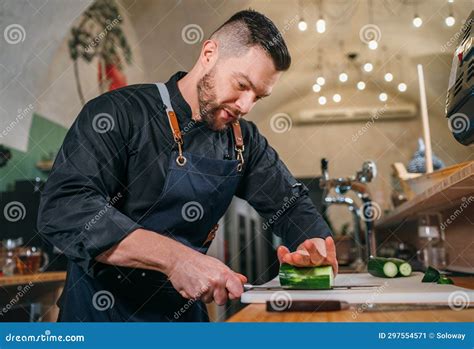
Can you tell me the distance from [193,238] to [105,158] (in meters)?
0.23

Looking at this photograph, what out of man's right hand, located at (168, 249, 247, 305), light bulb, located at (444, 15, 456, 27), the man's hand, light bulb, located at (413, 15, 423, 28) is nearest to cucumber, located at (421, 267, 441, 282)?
the man's hand

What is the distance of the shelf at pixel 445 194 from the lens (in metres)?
0.92

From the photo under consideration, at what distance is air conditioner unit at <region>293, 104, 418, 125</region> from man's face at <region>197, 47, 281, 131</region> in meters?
0.65

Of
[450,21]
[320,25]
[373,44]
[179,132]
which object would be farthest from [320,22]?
[179,132]

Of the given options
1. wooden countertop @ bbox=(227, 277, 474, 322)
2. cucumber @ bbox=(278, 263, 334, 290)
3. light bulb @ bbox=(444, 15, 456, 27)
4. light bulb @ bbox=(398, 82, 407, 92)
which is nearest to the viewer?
wooden countertop @ bbox=(227, 277, 474, 322)

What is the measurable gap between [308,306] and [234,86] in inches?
19.9

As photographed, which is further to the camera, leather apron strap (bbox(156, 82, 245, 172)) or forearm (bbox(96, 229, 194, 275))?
leather apron strap (bbox(156, 82, 245, 172))

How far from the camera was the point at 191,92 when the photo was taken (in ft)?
3.54

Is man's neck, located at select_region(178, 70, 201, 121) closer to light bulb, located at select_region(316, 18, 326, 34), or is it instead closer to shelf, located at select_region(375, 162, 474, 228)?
shelf, located at select_region(375, 162, 474, 228)

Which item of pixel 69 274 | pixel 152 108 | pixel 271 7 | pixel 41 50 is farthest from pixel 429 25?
pixel 41 50

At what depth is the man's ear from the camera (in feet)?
3.53

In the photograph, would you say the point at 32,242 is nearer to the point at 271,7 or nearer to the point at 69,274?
the point at 69,274

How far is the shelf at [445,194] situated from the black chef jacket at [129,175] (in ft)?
0.79

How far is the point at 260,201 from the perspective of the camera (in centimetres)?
113
